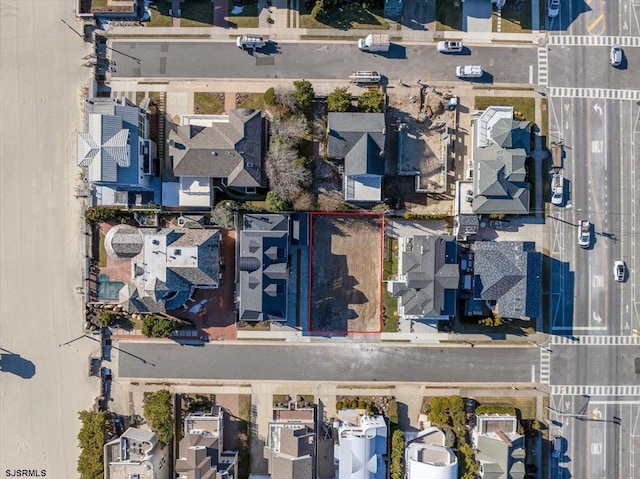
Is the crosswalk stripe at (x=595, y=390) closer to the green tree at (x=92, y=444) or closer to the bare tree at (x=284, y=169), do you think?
the bare tree at (x=284, y=169)

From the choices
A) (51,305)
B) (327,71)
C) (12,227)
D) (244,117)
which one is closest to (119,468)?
(51,305)

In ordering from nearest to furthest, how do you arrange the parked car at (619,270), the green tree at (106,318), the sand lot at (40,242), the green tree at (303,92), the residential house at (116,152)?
the residential house at (116,152)
the green tree at (303,92)
the green tree at (106,318)
the sand lot at (40,242)
the parked car at (619,270)

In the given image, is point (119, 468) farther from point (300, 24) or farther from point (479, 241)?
point (300, 24)

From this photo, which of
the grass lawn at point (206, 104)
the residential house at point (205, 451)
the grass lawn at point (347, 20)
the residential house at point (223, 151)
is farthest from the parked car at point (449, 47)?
the residential house at point (205, 451)

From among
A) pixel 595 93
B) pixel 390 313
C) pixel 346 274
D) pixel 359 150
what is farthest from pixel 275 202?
pixel 595 93

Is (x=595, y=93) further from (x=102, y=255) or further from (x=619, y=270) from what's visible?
(x=102, y=255)
